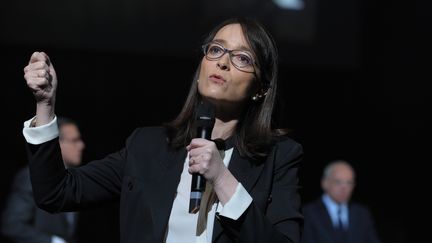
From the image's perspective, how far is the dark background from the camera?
6.18m

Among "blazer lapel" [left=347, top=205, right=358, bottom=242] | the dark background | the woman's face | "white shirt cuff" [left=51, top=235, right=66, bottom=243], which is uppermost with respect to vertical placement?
the woman's face

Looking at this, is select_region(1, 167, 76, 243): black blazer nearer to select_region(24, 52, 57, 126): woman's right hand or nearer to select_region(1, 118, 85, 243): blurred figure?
select_region(1, 118, 85, 243): blurred figure

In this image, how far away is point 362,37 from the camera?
7109 mm

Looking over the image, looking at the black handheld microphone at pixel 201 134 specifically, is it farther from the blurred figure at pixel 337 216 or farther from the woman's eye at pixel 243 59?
the blurred figure at pixel 337 216

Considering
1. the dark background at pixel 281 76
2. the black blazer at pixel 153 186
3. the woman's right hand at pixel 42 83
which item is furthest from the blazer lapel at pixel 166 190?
the dark background at pixel 281 76

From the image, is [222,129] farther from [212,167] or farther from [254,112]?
[212,167]

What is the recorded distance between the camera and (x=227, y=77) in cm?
189

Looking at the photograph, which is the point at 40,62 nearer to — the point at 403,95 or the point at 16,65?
the point at 16,65

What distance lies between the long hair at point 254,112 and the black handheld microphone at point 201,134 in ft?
0.62

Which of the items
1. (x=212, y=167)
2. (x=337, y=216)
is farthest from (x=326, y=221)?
(x=212, y=167)

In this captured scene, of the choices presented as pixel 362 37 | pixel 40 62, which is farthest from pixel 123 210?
pixel 362 37

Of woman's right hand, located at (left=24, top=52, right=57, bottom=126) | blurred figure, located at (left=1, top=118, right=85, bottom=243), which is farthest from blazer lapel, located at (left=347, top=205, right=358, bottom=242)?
woman's right hand, located at (left=24, top=52, right=57, bottom=126)

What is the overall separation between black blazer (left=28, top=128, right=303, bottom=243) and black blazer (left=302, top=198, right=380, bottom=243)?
130 inches

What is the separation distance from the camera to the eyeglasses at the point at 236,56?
6.27ft
